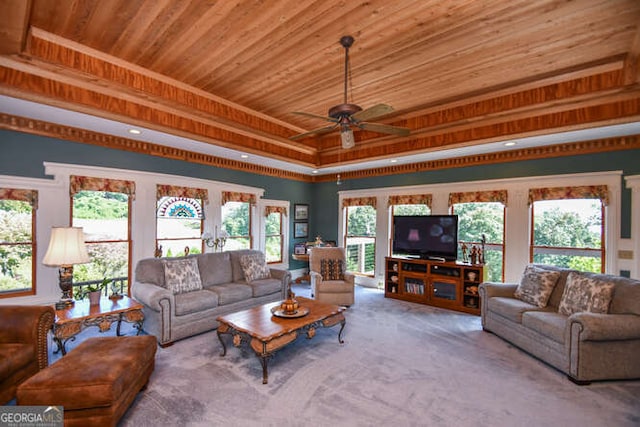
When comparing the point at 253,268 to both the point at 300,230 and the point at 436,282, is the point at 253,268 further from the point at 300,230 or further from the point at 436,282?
the point at 436,282

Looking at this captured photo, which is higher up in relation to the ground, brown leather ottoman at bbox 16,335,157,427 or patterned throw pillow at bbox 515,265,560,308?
patterned throw pillow at bbox 515,265,560,308

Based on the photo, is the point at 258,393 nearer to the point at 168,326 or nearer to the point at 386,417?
the point at 386,417

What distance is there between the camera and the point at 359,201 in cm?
663

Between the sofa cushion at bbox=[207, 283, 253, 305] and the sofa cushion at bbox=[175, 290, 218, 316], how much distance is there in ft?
0.35

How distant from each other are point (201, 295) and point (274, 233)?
306cm

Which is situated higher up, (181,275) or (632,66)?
(632,66)

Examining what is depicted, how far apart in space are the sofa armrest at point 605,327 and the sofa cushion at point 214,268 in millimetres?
4353

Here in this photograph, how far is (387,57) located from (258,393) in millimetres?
3304

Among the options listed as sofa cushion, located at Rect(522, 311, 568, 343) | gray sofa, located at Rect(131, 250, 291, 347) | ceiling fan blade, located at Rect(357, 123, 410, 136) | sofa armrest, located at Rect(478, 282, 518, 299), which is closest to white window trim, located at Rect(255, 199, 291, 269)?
gray sofa, located at Rect(131, 250, 291, 347)

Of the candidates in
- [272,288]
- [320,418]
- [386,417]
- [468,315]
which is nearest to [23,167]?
[272,288]

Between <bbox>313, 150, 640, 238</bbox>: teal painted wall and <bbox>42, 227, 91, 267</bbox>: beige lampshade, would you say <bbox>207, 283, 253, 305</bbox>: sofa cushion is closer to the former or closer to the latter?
<bbox>42, 227, 91, 267</bbox>: beige lampshade

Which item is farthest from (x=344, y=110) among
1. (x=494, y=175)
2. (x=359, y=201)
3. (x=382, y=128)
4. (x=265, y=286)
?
Result: (x=359, y=201)

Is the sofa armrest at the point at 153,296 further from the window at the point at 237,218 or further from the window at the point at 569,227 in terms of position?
the window at the point at 569,227

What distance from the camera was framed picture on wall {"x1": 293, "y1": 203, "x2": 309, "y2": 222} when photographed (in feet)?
23.4
